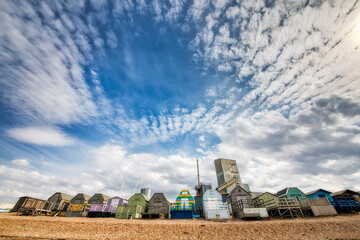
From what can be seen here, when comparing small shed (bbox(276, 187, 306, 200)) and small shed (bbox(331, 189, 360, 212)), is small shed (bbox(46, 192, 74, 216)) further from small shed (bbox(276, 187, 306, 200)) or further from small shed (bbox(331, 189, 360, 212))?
small shed (bbox(331, 189, 360, 212))

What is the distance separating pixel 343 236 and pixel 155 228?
14.2 meters

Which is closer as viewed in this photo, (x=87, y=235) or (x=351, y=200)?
(x=87, y=235)

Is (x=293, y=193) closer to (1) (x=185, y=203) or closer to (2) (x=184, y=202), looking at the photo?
(1) (x=185, y=203)

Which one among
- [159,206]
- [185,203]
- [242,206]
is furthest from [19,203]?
[242,206]

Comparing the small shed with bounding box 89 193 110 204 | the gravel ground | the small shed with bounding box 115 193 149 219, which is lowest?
the gravel ground

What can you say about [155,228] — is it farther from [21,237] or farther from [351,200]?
[351,200]

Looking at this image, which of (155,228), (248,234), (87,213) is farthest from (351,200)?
(87,213)

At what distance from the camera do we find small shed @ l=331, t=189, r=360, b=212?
74.8ft

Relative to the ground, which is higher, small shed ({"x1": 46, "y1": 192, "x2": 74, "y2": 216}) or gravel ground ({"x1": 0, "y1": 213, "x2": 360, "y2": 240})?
small shed ({"x1": 46, "y1": 192, "x2": 74, "y2": 216})

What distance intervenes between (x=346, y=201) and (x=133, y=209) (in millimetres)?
34444

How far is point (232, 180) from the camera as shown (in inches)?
Result: 1829

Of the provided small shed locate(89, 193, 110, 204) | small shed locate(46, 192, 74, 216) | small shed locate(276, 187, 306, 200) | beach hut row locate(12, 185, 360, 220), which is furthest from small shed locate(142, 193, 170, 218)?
small shed locate(46, 192, 74, 216)

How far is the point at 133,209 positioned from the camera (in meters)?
27.4

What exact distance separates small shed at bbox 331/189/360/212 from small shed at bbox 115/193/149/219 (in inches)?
1262
